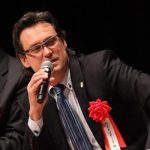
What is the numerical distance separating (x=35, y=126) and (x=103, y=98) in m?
0.40

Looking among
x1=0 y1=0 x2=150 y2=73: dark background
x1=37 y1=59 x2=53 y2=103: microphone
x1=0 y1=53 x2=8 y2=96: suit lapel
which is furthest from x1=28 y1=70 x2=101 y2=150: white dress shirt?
x1=0 y1=0 x2=150 y2=73: dark background

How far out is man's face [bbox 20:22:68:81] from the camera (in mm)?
2342

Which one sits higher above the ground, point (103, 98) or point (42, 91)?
point (42, 91)

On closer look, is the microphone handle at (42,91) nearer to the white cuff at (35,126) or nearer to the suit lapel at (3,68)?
the white cuff at (35,126)

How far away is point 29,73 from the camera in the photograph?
9.05 feet

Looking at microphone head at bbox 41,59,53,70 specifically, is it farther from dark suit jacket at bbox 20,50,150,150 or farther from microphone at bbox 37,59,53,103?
dark suit jacket at bbox 20,50,150,150

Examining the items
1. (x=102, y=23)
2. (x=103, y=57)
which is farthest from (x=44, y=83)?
(x=102, y=23)

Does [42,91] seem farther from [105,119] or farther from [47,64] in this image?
[105,119]

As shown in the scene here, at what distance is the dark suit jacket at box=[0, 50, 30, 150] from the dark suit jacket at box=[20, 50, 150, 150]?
0.76ft

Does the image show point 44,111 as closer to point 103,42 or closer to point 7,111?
point 7,111

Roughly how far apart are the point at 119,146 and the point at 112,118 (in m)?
0.16

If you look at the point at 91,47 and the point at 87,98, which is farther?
the point at 91,47

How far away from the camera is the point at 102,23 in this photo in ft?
11.4

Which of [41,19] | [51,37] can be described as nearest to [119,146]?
[51,37]
